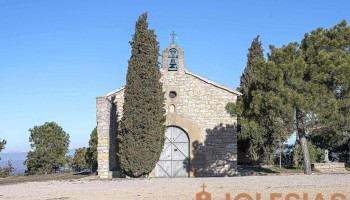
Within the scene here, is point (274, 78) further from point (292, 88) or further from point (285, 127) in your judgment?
point (285, 127)

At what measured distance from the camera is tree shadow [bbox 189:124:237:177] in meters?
17.3

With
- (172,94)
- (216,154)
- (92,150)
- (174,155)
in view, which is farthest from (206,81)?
(92,150)

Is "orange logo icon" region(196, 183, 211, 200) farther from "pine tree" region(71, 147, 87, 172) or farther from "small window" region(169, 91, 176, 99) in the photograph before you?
"pine tree" region(71, 147, 87, 172)

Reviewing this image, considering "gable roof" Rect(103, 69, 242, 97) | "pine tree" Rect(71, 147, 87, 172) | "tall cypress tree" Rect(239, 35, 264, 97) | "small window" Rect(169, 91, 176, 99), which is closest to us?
"gable roof" Rect(103, 69, 242, 97)

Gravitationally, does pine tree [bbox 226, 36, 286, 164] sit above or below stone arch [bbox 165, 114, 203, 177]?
above

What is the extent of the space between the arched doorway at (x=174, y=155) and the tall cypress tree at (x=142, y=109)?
1.06 m

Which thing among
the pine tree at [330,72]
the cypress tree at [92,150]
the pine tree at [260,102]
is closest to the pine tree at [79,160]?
the cypress tree at [92,150]

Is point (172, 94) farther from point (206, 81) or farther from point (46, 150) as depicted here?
point (46, 150)

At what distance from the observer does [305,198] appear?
8.90 m

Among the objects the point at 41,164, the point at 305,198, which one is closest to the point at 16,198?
the point at 305,198

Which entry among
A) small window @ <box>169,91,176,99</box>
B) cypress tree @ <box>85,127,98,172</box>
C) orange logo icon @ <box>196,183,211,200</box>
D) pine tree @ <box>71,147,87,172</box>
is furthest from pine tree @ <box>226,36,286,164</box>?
pine tree @ <box>71,147,87,172</box>

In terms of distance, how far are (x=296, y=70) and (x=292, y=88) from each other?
0.80 metres

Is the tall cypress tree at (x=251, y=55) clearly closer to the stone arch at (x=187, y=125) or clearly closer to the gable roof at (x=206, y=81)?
the gable roof at (x=206, y=81)

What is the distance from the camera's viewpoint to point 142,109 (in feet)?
52.5
